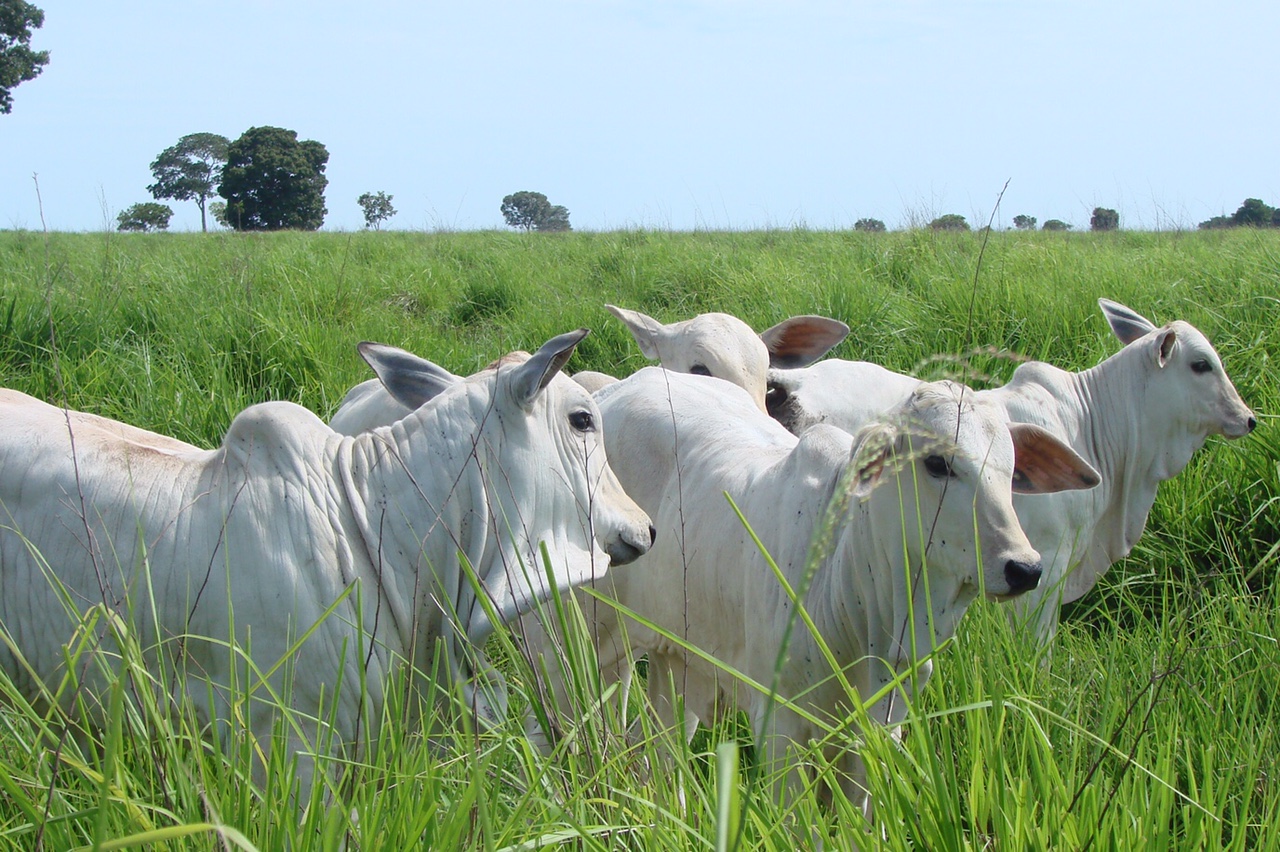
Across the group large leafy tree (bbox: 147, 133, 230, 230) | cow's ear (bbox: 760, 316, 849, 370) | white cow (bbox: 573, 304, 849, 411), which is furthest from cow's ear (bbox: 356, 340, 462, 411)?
large leafy tree (bbox: 147, 133, 230, 230)

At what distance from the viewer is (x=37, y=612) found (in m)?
2.66

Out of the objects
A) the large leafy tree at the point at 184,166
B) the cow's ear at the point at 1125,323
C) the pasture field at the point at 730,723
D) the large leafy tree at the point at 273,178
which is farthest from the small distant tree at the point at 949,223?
the large leafy tree at the point at 184,166

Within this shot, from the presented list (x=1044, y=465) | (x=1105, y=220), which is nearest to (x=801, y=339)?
(x=1044, y=465)

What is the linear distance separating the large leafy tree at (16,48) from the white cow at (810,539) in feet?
133

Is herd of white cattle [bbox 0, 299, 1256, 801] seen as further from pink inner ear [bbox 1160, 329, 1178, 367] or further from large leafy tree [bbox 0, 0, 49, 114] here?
large leafy tree [bbox 0, 0, 49, 114]

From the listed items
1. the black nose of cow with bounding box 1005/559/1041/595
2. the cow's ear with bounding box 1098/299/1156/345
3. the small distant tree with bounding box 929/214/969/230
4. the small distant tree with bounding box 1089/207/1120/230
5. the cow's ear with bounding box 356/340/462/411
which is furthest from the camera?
the small distant tree with bounding box 1089/207/1120/230

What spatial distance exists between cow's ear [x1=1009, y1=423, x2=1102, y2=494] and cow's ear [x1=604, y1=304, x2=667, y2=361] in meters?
2.42

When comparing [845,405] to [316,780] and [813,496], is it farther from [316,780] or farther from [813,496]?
[316,780]

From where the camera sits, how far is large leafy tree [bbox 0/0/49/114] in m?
37.1

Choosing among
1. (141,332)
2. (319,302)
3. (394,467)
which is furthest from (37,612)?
(319,302)

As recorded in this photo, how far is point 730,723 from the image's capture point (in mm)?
3779

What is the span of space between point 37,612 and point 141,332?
458 centimetres

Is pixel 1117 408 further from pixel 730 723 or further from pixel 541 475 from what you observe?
pixel 541 475

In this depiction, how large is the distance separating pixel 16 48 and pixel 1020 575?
43162mm
